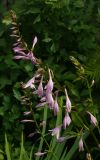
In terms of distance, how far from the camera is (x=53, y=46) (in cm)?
384

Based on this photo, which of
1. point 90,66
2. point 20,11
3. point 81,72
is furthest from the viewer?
point 20,11

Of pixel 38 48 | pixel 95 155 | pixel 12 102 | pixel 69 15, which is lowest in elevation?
pixel 95 155

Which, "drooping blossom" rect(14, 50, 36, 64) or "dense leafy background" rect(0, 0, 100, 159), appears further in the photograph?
"dense leafy background" rect(0, 0, 100, 159)

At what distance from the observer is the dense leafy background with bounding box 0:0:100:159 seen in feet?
12.5

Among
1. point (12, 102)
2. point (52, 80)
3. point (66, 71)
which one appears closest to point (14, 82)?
point (12, 102)

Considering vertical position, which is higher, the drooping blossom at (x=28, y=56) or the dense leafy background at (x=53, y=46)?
the drooping blossom at (x=28, y=56)

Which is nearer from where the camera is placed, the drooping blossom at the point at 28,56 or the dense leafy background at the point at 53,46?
the drooping blossom at the point at 28,56

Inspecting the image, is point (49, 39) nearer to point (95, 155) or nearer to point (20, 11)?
point (20, 11)

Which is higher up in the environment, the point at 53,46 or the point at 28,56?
the point at 28,56

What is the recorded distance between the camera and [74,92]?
3.73 m

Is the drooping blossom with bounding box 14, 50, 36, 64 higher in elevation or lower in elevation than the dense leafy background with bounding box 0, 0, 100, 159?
higher

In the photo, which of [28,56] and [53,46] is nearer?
[28,56]

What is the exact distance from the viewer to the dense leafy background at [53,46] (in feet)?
12.5

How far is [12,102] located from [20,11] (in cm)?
75
